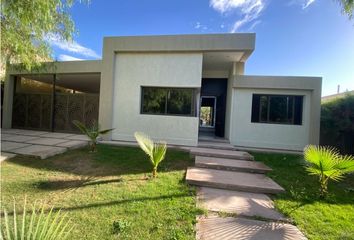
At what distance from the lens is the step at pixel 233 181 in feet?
15.0

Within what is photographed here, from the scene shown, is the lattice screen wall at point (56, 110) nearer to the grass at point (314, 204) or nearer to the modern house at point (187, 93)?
the modern house at point (187, 93)

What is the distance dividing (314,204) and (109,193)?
4132 millimetres

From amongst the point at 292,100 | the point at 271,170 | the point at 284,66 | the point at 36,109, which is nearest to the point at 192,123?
the point at 271,170

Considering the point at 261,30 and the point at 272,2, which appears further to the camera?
the point at 261,30

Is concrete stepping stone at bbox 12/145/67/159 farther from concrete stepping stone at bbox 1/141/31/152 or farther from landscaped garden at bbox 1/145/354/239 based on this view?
concrete stepping stone at bbox 1/141/31/152

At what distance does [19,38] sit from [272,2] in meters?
9.27

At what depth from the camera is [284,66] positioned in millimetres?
11789

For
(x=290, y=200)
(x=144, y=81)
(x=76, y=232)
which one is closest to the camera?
(x=76, y=232)

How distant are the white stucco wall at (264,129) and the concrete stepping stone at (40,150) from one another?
24.6 feet

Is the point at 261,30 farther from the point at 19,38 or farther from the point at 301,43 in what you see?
the point at 19,38

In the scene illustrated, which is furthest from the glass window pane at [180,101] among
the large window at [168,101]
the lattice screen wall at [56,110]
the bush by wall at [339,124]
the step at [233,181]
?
the bush by wall at [339,124]

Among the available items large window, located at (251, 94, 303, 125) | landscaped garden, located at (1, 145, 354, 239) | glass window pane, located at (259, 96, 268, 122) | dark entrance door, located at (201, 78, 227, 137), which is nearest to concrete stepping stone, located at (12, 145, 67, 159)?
landscaped garden, located at (1, 145, 354, 239)

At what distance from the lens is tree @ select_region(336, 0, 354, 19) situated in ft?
15.8

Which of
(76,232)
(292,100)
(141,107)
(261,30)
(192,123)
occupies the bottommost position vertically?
(76,232)
